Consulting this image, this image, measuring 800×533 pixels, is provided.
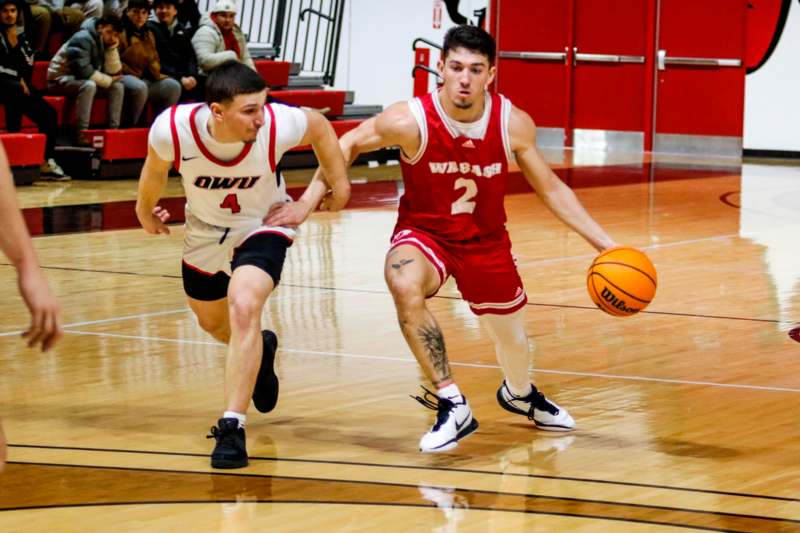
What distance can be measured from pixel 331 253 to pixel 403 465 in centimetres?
553

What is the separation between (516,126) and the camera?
5.76m

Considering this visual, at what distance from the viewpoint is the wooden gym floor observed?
470 centimetres

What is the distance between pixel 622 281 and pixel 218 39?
38.0 ft

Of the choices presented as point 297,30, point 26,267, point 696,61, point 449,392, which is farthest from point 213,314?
point 696,61

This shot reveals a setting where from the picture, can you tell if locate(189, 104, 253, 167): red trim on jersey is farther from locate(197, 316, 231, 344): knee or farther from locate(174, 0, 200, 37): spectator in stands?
locate(174, 0, 200, 37): spectator in stands

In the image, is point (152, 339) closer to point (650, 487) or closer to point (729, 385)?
point (729, 385)

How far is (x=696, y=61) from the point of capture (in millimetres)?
20094

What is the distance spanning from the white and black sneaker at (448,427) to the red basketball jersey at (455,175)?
659 mm

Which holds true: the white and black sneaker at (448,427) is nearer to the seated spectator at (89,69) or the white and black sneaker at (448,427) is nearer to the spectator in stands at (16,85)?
the spectator in stands at (16,85)

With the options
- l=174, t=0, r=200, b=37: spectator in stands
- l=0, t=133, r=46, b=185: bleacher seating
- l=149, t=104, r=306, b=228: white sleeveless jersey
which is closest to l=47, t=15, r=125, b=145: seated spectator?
l=0, t=133, r=46, b=185: bleacher seating

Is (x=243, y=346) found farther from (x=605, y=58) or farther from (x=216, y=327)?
(x=605, y=58)

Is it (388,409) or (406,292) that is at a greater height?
(406,292)

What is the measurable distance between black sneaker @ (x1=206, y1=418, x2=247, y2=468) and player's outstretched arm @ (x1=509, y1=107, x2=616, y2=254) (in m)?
1.50

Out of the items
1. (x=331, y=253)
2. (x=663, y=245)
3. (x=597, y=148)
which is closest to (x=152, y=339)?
(x=331, y=253)
